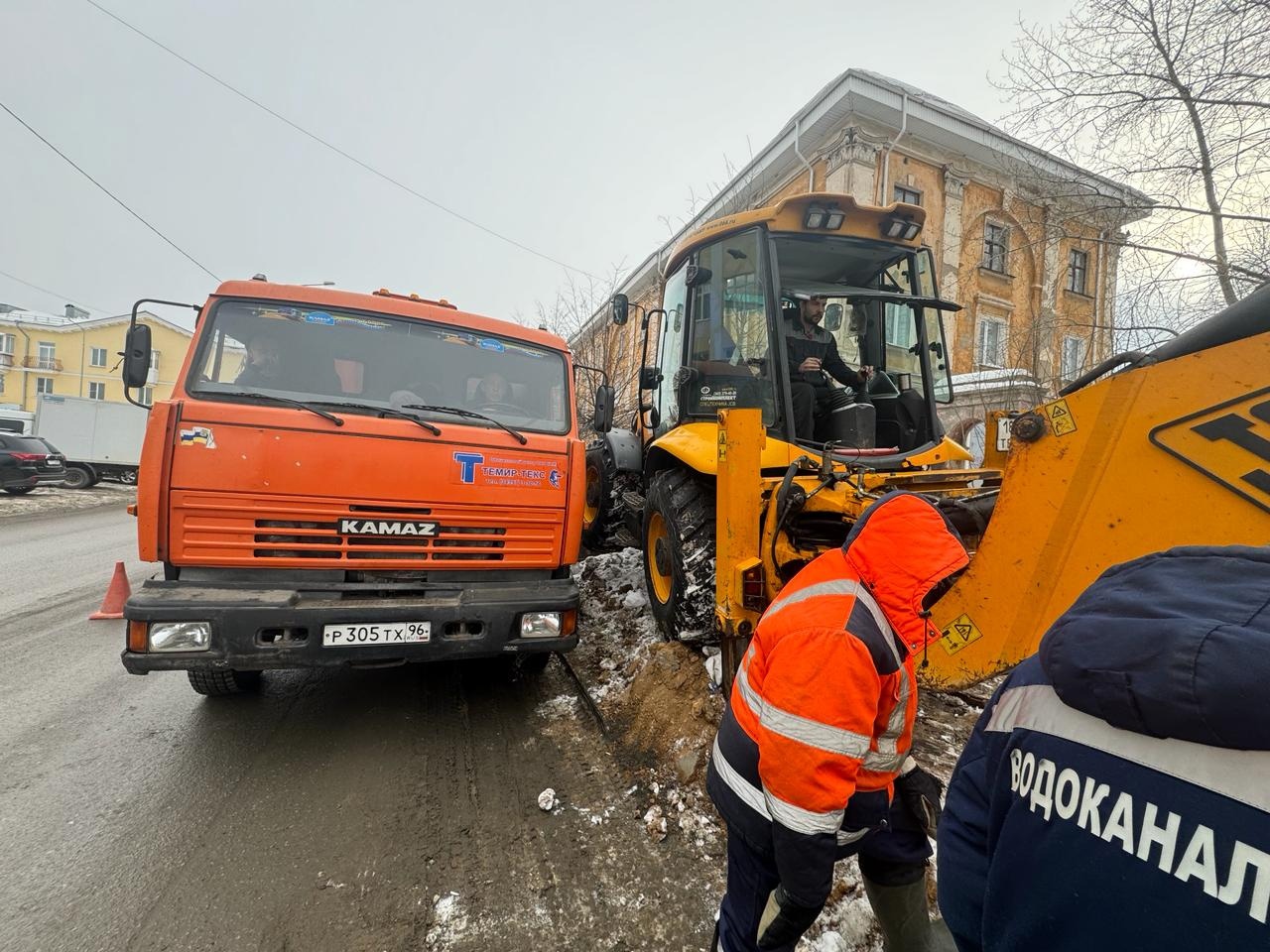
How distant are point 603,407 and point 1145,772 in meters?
4.32

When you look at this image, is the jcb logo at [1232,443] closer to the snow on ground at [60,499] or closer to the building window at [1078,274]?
the snow on ground at [60,499]

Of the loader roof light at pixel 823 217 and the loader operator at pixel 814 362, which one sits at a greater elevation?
the loader roof light at pixel 823 217

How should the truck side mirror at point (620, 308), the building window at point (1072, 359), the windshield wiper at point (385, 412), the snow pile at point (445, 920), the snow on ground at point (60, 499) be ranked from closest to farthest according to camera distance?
1. the snow pile at point (445, 920)
2. the windshield wiper at point (385, 412)
3. the truck side mirror at point (620, 308)
4. the building window at point (1072, 359)
5. the snow on ground at point (60, 499)

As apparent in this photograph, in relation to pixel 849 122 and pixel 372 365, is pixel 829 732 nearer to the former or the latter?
pixel 372 365

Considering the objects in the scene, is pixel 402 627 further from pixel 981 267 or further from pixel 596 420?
pixel 981 267

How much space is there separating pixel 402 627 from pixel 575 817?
4.08 ft

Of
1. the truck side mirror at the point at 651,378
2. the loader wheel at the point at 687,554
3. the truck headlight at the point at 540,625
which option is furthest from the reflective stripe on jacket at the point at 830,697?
the truck side mirror at the point at 651,378

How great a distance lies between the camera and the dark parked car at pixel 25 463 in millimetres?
14195

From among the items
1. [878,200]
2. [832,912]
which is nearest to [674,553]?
[832,912]

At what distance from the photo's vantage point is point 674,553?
12.4ft

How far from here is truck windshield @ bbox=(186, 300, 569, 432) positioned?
324 cm

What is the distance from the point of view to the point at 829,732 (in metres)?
1.36

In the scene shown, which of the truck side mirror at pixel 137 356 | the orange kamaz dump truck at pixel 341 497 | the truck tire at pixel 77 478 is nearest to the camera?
the orange kamaz dump truck at pixel 341 497

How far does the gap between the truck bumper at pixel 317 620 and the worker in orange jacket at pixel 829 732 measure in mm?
1675
